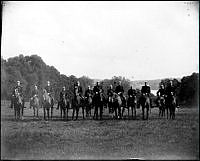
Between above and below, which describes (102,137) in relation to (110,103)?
below

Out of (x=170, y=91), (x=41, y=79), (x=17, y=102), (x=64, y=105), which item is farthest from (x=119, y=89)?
(x=17, y=102)

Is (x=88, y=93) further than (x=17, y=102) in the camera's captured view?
Yes

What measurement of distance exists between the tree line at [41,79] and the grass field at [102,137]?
26 centimetres

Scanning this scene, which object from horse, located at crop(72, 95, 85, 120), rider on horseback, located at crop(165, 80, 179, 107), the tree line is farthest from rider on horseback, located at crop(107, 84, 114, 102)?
rider on horseback, located at crop(165, 80, 179, 107)

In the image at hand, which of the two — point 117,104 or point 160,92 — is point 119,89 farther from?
point 160,92

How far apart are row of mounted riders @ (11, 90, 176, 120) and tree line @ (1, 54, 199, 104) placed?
130mm

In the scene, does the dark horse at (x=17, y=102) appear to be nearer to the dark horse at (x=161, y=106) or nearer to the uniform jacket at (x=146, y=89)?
the uniform jacket at (x=146, y=89)

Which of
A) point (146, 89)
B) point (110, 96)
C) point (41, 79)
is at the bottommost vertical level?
point (110, 96)

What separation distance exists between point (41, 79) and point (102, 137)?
1.36 m

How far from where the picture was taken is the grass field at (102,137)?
7121mm

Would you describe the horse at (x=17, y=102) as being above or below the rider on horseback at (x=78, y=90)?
below

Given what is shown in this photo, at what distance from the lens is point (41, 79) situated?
7.21m

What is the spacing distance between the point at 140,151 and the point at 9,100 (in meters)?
2.26

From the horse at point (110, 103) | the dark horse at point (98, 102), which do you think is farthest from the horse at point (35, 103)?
the horse at point (110, 103)
